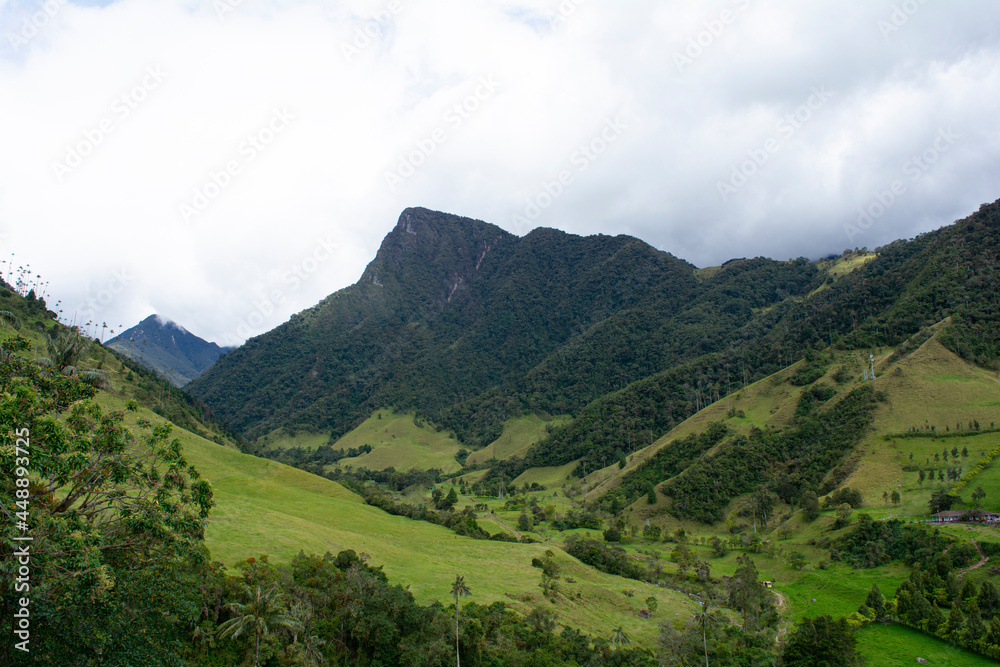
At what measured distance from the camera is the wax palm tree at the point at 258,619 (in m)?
28.7

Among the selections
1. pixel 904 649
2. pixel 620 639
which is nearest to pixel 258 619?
pixel 620 639

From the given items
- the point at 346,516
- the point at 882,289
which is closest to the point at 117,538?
the point at 346,516

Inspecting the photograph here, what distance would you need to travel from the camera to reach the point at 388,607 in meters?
42.3

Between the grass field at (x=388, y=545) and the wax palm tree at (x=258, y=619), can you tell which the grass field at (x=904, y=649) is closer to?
the grass field at (x=388, y=545)

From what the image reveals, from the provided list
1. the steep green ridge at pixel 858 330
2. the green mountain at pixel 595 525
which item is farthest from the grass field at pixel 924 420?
the steep green ridge at pixel 858 330

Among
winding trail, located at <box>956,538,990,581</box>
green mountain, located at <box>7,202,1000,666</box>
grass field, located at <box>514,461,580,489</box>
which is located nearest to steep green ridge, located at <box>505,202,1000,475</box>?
green mountain, located at <box>7,202,1000,666</box>

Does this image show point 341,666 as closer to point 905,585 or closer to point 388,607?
point 388,607

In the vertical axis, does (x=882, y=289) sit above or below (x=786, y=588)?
above

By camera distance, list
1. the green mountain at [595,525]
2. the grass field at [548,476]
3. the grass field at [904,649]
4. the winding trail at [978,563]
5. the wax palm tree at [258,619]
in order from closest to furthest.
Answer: the green mountain at [595,525]
the wax palm tree at [258,619]
the grass field at [904,649]
the winding trail at [978,563]
the grass field at [548,476]

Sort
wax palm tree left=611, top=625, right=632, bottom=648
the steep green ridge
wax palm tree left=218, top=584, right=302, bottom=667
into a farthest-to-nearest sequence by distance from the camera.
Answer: the steep green ridge < wax palm tree left=611, top=625, right=632, bottom=648 < wax palm tree left=218, top=584, right=302, bottom=667

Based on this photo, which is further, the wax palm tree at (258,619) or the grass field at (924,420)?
the grass field at (924,420)

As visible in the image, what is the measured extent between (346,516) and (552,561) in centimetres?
2907

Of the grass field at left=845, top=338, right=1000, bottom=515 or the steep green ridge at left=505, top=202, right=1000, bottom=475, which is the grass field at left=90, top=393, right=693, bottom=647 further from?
the steep green ridge at left=505, top=202, right=1000, bottom=475

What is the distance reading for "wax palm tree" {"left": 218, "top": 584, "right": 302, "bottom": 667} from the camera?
94.3ft
